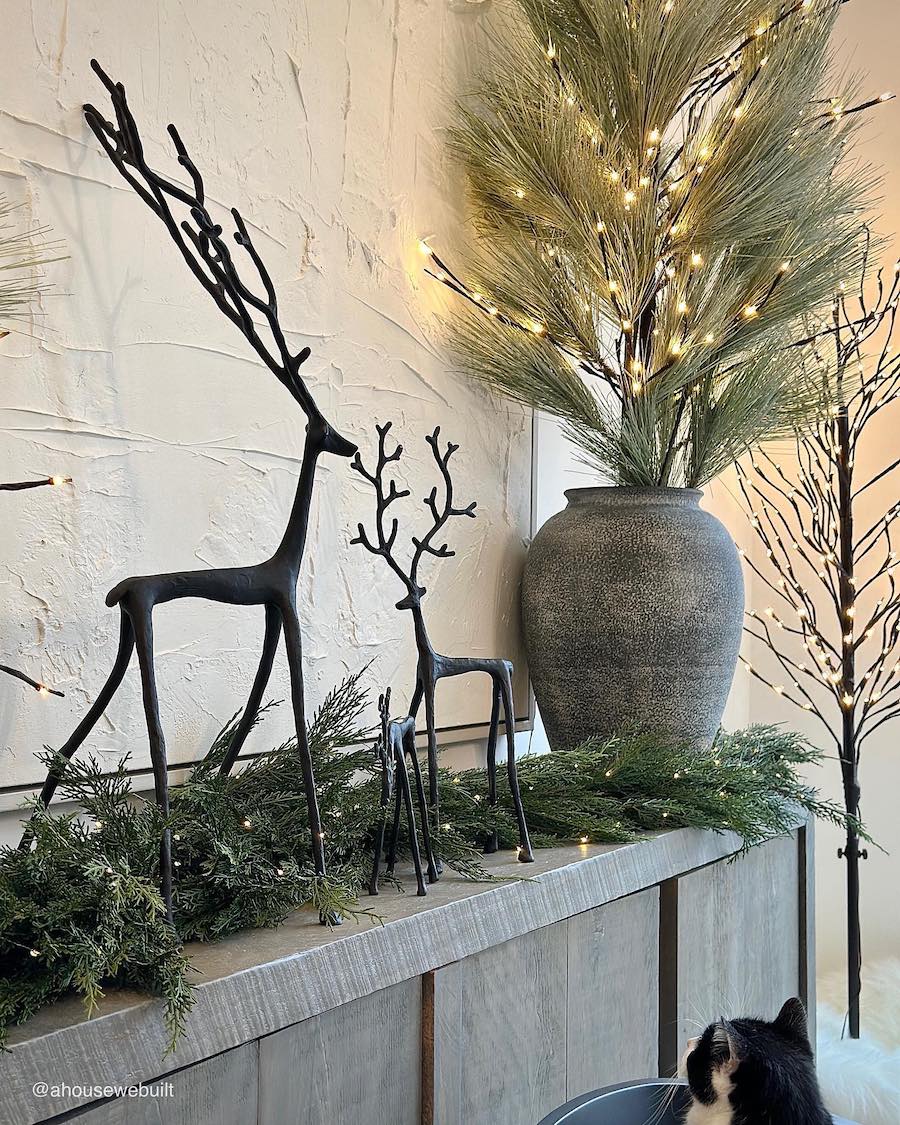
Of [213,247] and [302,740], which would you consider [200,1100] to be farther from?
[213,247]

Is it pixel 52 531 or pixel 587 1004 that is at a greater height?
pixel 52 531

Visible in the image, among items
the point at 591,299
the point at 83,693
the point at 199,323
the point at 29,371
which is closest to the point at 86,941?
the point at 83,693

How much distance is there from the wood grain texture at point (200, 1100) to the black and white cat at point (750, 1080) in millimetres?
288

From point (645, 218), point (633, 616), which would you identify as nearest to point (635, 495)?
point (633, 616)

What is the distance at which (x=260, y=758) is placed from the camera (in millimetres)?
824

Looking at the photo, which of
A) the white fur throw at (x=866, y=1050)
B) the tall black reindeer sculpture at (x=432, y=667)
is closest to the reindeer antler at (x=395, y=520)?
the tall black reindeer sculpture at (x=432, y=667)

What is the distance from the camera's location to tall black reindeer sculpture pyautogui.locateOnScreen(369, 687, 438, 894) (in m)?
0.70

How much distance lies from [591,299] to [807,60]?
1.26 ft

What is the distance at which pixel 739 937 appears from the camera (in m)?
1.12

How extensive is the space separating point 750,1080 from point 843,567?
53.4 inches

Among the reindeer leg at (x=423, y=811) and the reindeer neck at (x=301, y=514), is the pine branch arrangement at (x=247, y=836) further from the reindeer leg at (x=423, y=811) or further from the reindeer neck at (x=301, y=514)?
the reindeer neck at (x=301, y=514)

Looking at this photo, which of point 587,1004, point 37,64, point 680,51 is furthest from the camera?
point 680,51

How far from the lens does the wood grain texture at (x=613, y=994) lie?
85 cm

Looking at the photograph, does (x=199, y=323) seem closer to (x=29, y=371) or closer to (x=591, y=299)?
(x=29, y=371)
